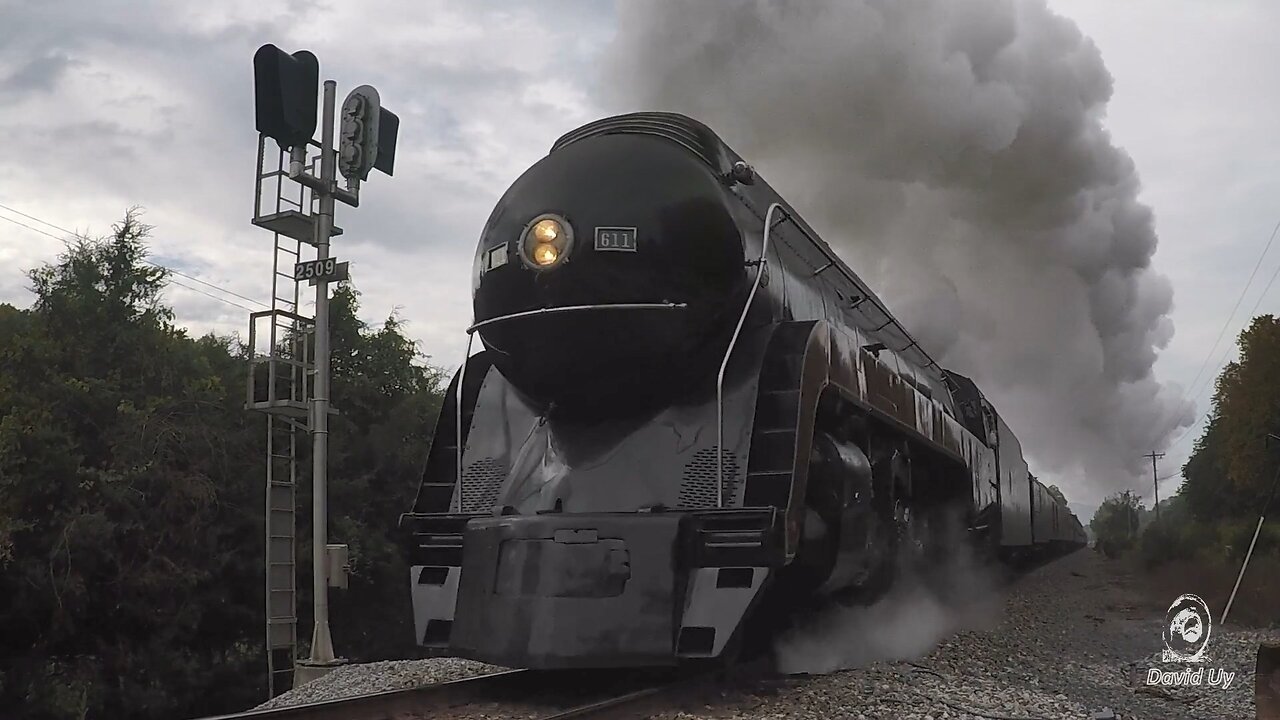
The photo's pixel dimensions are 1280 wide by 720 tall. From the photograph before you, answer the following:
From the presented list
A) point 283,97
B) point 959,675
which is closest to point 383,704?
point 959,675

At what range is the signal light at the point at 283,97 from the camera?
398 inches

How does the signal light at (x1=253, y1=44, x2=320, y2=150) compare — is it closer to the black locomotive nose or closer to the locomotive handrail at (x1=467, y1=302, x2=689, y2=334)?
the black locomotive nose

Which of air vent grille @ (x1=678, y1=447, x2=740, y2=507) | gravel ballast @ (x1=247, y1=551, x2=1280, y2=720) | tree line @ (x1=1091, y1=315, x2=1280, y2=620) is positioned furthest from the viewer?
tree line @ (x1=1091, y1=315, x2=1280, y2=620)

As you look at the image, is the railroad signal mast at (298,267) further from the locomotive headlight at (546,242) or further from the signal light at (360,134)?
the locomotive headlight at (546,242)

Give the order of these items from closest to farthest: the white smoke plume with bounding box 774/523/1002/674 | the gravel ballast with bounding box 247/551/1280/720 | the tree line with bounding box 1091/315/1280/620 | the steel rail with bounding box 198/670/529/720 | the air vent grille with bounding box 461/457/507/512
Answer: the steel rail with bounding box 198/670/529/720
the gravel ballast with bounding box 247/551/1280/720
the air vent grille with bounding box 461/457/507/512
the white smoke plume with bounding box 774/523/1002/674
the tree line with bounding box 1091/315/1280/620

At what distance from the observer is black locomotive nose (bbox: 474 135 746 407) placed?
18.4 feet

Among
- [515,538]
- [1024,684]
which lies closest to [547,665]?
[515,538]

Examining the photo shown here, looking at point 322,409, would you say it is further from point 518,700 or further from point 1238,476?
point 1238,476

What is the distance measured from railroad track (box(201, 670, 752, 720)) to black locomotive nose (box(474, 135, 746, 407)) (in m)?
1.65

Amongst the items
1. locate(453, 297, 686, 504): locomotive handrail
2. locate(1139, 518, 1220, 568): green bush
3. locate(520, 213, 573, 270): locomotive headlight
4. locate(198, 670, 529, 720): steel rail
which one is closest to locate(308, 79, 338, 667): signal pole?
locate(453, 297, 686, 504): locomotive handrail

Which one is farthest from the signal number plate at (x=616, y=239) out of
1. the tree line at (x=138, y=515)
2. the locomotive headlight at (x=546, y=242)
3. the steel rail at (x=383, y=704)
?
the tree line at (x=138, y=515)

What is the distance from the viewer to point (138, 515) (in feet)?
49.0

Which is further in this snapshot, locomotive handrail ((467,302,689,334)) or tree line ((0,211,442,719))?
tree line ((0,211,442,719))

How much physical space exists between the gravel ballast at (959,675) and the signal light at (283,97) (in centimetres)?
555
